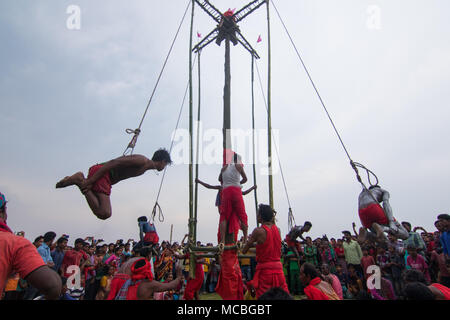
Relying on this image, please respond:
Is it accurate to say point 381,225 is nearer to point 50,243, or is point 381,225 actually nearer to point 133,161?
point 133,161

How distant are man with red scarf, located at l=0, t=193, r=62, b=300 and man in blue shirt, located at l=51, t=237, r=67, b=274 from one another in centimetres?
625

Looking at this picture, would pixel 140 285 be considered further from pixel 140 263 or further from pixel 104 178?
pixel 104 178

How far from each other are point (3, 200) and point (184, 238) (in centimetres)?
341

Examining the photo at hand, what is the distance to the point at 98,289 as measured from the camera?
7.22 meters

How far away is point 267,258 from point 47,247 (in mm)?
5784

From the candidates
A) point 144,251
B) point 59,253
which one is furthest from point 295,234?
point 59,253

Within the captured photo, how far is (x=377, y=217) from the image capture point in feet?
13.6

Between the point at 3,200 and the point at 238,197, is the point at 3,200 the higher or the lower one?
the lower one

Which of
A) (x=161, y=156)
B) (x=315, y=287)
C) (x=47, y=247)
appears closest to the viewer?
(x=315, y=287)

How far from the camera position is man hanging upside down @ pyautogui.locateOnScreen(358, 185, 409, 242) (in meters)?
4.09
